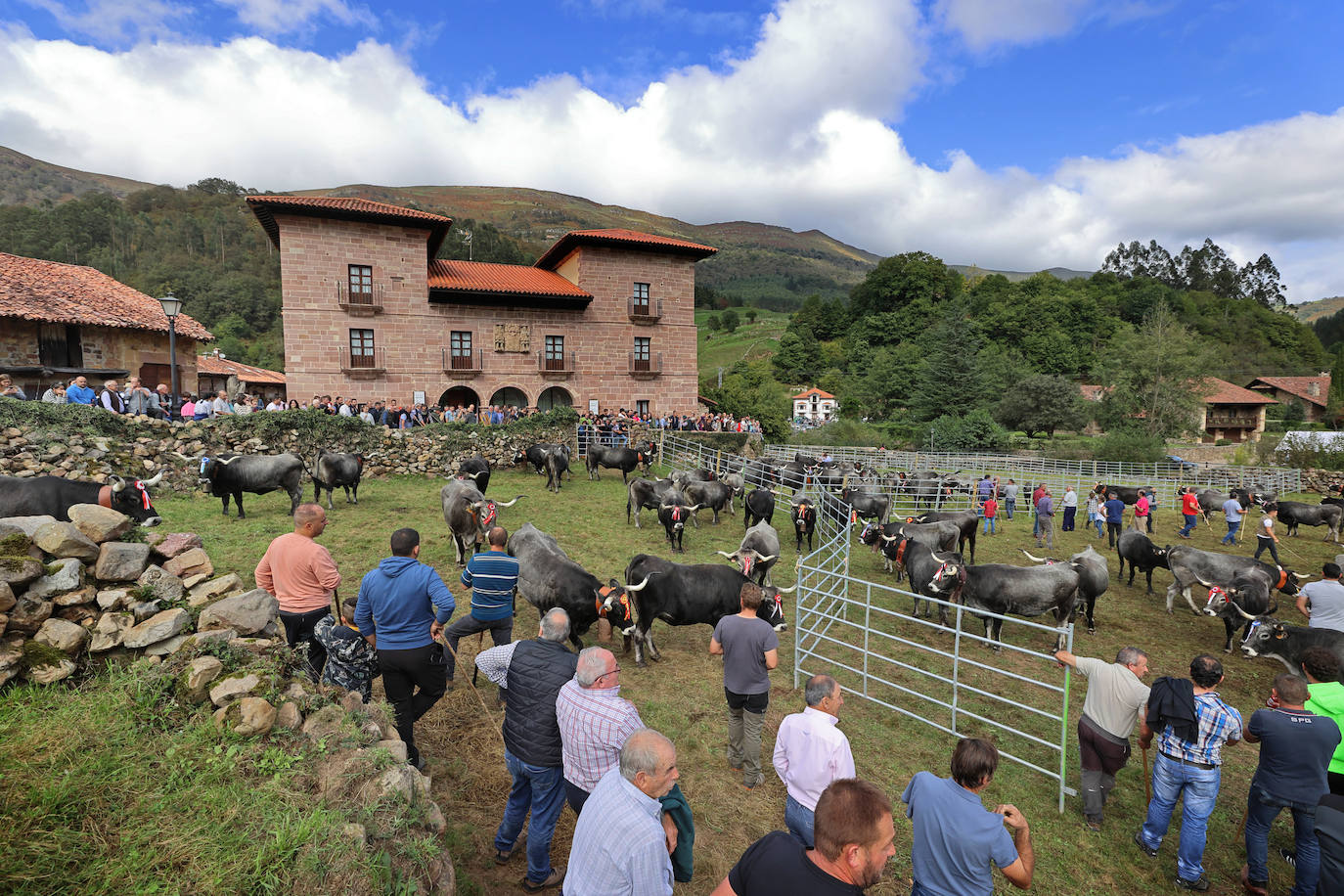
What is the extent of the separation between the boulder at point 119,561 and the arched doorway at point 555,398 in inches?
1017

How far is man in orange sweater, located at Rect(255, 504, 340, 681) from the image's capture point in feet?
16.4

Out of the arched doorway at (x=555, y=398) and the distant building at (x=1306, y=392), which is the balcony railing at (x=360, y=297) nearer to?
the arched doorway at (x=555, y=398)

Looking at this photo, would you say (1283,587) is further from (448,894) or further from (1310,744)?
(448,894)

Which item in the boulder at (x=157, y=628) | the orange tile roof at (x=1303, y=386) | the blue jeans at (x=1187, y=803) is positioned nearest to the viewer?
the boulder at (x=157, y=628)

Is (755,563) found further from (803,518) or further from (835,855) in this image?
(835,855)

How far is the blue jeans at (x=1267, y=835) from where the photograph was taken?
4.16 meters

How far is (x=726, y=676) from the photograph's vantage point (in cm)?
511

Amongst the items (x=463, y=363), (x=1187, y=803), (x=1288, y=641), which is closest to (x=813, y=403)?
(x=463, y=363)

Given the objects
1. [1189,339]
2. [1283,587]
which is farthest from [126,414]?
[1189,339]

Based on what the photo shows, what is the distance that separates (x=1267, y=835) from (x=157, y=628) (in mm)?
8088

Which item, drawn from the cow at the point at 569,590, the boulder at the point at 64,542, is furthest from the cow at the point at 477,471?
the boulder at the point at 64,542

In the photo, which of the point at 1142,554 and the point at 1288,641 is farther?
the point at 1142,554

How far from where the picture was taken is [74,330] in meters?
19.7

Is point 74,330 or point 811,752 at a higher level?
point 74,330
